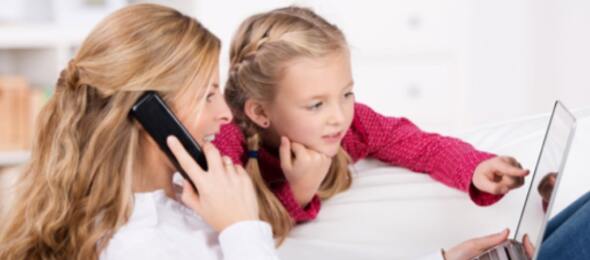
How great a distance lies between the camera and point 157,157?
1.15 m

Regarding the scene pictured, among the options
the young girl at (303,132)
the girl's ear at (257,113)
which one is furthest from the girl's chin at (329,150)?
the girl's ear at (257,113)

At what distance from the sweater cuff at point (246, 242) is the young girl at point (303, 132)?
19 centimetres

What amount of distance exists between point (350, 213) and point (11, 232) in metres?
0.45

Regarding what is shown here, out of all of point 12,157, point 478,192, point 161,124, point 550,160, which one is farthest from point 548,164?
point 12,157

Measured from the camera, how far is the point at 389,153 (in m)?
1.40

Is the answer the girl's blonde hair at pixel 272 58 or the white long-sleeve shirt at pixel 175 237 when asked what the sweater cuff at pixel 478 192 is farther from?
the white long-sleeve shirt at pixel 175 237

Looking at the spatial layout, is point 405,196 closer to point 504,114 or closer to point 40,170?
point 40,170

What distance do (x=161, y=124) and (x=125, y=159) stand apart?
7 centimetres

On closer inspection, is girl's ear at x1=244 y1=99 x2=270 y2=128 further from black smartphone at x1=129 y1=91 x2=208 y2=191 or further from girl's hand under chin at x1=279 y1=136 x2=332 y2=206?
black smartphone at x1=129 y1=91 x2=208 y2=191

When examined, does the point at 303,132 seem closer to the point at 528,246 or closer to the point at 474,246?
the point at 474,246

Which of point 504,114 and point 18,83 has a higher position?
point 18,83

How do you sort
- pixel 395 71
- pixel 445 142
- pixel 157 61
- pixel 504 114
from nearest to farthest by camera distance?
pixel 157 61 < pixel 445 142 < pixel 395 71 < pixel 504 114

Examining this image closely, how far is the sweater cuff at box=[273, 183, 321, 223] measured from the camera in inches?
50.4

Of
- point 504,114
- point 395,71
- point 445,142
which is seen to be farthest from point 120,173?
point 504,114
